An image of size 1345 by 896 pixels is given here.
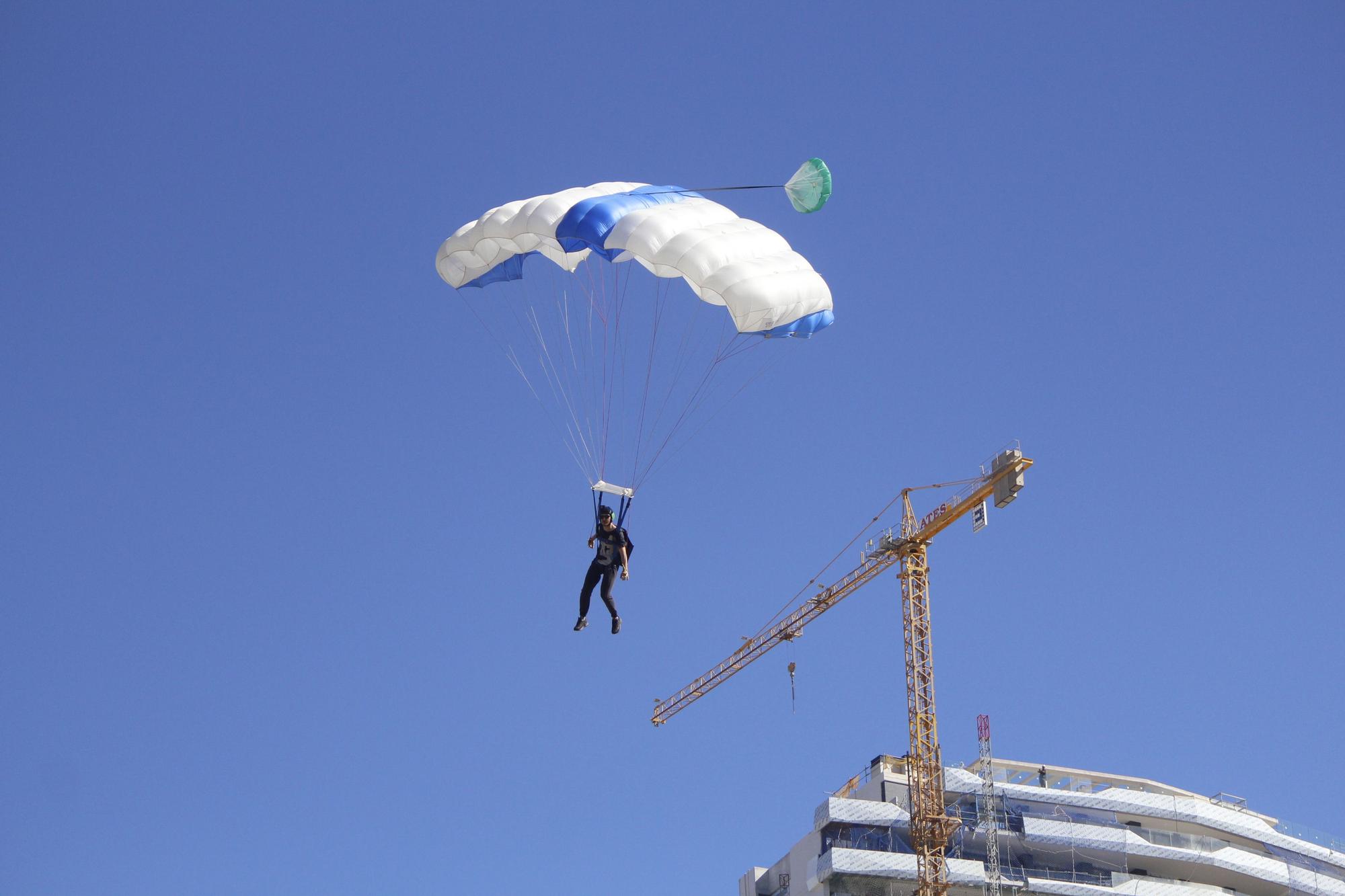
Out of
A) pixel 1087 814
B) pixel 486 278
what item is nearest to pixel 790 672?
pixel 1087 814

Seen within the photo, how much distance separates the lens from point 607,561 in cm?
3791

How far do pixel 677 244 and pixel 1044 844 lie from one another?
48.7 meters

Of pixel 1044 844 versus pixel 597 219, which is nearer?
pixel 597 219

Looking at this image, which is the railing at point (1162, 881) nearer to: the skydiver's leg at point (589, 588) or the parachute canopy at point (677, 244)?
the parachute canopy at point (677, 244)

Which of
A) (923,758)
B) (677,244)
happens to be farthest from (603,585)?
(923,758)

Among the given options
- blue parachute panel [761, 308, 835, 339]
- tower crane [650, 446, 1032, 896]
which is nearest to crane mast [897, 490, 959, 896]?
tower crane [650, 446, 1032, 896]

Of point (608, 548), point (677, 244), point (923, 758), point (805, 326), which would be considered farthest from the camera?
point (923, 758)

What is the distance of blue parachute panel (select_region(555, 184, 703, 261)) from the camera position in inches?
1597

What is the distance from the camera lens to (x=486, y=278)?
148 ft

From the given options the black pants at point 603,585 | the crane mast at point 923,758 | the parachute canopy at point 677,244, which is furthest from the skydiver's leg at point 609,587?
the crane mast at point 923,758

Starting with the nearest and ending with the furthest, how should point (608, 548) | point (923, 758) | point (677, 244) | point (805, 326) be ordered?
point (608, 548) < point (677, 244) < point (805, 326) < point (923, 758)

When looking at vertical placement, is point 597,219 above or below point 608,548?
above

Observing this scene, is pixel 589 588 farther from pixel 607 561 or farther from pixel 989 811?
pixel 989 811

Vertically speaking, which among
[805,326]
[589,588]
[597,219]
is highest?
[597,219]
